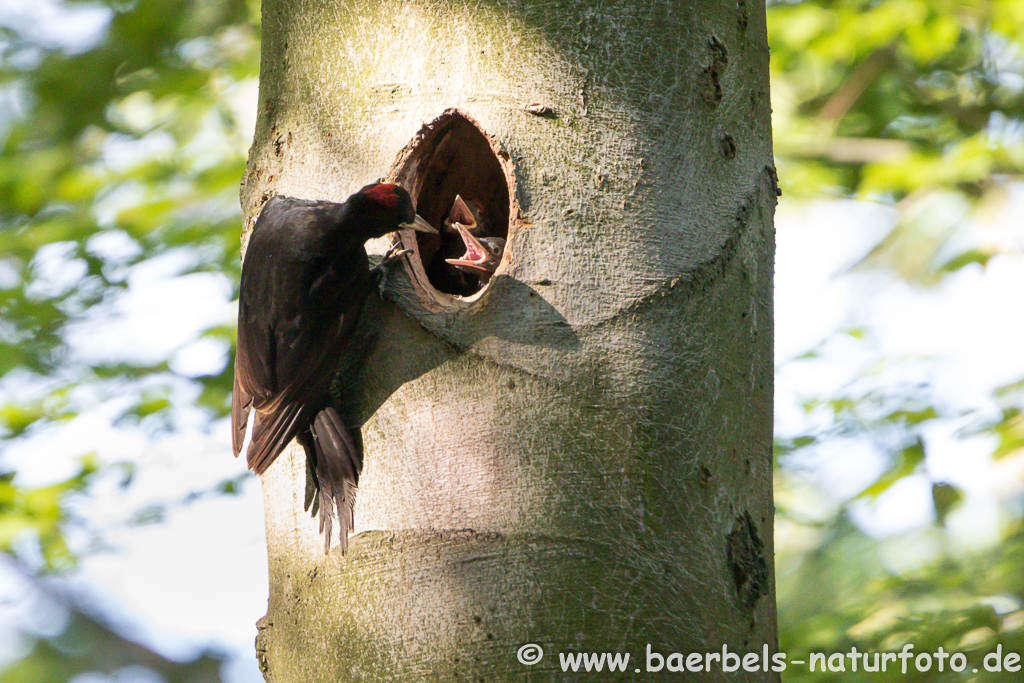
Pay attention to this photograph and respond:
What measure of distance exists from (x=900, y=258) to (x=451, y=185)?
454 cm

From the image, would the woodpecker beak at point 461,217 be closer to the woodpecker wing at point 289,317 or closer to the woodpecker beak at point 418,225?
the woodpecker beak at point 418,225

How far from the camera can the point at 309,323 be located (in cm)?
172

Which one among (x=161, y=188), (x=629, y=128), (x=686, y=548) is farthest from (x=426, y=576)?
(x=161, y=188)

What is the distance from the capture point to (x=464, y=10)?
1.61 m

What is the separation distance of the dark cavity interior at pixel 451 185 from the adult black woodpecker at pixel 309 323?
106 millimetres

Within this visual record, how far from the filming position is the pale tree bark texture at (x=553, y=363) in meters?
1.38

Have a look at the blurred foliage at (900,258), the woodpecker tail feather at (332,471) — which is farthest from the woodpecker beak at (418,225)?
the blurred foliage at (900,258)

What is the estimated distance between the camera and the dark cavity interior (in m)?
1.70

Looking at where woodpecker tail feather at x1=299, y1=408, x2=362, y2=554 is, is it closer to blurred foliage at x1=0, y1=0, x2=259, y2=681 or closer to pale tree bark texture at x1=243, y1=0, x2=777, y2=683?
pale tree bark texture at x1=243, y1=0, x2=777, y2=683

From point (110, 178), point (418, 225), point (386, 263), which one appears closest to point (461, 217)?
point (418, 225)

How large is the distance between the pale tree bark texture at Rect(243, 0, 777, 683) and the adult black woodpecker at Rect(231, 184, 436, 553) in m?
0.04

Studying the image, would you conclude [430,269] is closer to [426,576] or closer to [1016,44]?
[426,576]

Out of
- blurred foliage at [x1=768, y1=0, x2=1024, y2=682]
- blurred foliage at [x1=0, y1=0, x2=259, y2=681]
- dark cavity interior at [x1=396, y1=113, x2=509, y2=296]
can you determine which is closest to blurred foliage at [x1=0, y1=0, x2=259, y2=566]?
blurred foliage at [x1=0, y1=0, x2=259, y2=681]

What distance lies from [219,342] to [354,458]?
251 centimetres
